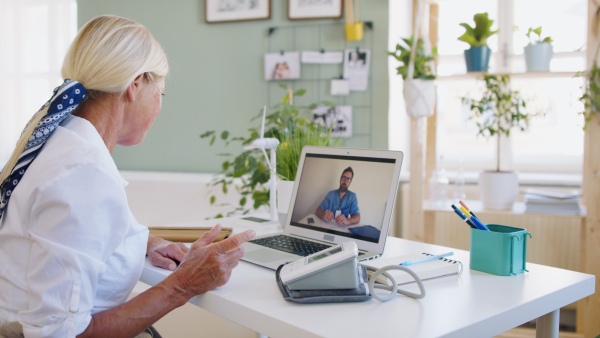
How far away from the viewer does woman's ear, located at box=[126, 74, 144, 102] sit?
3.82ft

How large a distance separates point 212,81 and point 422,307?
7.88 ft

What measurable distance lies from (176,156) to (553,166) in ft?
6.90

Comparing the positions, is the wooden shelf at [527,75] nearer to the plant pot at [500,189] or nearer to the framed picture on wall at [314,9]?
the plant pot at [500,189]

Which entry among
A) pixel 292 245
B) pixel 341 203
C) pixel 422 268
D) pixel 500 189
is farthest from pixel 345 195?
pixel 500 189

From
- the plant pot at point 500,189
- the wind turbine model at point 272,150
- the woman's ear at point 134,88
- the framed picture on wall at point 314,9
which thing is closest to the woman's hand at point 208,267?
the woman's ear at point 134,88

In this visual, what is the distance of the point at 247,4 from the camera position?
3.03 meters

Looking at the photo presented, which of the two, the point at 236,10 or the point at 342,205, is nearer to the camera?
the point at 342,205

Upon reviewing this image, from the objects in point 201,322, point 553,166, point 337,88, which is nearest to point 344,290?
point 201,322

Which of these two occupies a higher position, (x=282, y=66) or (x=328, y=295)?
(x=282, y=66)

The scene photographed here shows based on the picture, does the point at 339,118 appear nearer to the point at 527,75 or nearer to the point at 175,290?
the point at 527,75

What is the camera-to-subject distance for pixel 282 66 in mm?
2975

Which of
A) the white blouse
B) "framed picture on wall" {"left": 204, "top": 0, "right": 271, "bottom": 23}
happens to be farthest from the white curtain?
the white blouse

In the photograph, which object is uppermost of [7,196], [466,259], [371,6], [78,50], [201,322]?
[371,6]

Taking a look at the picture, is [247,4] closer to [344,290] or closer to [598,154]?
[598,154]
